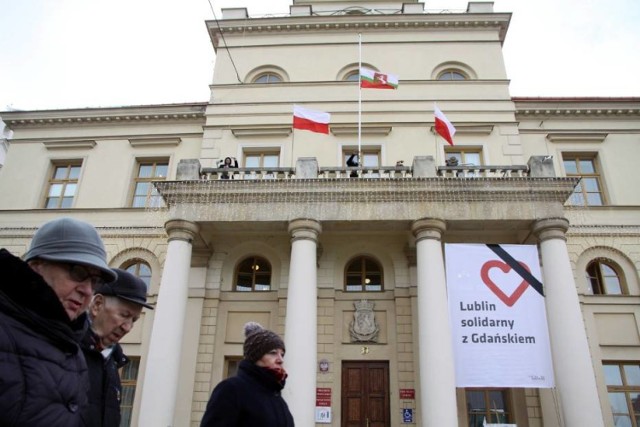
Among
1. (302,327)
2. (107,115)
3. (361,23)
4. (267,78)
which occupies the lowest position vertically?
(302,327)

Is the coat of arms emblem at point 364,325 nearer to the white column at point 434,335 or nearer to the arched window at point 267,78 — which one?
the white column at point 434,335

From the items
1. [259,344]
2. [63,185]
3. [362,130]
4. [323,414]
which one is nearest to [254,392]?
[259,344]

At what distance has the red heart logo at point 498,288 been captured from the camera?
13.0 metres

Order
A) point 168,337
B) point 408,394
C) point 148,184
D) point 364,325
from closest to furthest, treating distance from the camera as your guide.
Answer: point 168,337, point 408,394, point 364,325, point 148,184

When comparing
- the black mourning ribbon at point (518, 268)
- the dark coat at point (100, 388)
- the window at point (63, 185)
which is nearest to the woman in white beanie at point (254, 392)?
the dark coat at point (100, 388)

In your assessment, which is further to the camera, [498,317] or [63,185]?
[63,185]

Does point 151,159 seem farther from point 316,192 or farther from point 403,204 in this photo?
point 403,204

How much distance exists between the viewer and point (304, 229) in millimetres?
14141

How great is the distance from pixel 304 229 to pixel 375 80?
687cm

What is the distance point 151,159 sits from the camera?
20000 mm

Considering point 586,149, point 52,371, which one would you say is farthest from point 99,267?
point 586,149

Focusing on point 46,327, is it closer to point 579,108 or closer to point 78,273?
point 78,273

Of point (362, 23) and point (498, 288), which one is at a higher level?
point (362, 23)

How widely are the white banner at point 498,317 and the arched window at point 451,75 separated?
9640 mm
